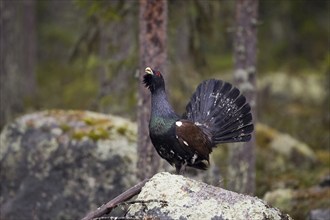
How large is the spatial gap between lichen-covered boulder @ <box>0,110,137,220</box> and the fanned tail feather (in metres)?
2.87

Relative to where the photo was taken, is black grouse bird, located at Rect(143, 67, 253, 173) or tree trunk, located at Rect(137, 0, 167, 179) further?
tree trunk, located at Rect(137, 0, 167, 179)

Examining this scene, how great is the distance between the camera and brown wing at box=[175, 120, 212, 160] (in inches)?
254

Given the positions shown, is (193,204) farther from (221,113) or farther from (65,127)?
(65,127)

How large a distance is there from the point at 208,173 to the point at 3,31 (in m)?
6.42

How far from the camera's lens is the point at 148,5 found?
880cm

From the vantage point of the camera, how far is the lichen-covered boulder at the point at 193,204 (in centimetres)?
503

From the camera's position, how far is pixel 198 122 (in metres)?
7.18

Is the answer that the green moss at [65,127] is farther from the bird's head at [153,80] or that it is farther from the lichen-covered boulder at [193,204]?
the lichen-covered boulder at [193,204]

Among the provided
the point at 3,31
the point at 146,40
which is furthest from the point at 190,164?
the point at 3,31

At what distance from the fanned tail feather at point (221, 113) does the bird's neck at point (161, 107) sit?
2.31 feet

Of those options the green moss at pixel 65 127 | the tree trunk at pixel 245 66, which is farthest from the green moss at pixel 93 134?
the tree trunk at pixel 245 66

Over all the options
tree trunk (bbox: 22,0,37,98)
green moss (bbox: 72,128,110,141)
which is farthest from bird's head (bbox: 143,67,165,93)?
tree trunk (bbox: 22,0,37,98)

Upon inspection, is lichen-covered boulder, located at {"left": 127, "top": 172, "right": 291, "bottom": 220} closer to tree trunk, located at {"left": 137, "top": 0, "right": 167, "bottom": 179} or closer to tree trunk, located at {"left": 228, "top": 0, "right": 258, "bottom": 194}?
tree trunk, located at {"left": 137, "top": 0, "right": 167, "bottom": 179}

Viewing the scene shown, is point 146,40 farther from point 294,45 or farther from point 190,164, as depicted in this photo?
point 294,45
